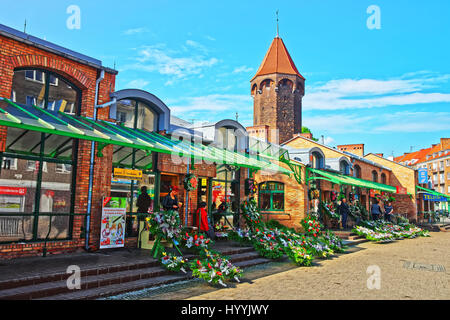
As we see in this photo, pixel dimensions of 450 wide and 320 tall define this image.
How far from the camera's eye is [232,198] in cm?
1316

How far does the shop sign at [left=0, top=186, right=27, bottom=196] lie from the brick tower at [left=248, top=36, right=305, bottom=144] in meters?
31.9

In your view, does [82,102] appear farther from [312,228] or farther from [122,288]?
[312,228]

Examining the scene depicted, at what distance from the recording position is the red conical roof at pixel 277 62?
133ft

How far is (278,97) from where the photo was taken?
3928 cm

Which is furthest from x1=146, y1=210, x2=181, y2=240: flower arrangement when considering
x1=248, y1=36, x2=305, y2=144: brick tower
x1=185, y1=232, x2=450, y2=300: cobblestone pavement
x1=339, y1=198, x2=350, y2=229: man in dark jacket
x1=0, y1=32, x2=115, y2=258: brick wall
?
x1=248, y1=36, x2=305, y2=144: brick tower

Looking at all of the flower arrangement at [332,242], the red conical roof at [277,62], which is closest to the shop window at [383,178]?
the red conical roof at [277,62]

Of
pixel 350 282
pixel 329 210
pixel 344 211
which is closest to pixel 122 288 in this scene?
pixel 350 282

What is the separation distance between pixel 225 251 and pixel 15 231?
482 centimetres

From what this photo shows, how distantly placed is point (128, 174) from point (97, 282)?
3.73 metres

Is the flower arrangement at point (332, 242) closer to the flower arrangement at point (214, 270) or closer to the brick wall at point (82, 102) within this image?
the flower arrangement at point (214, 270)

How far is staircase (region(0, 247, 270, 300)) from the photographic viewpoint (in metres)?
5.12

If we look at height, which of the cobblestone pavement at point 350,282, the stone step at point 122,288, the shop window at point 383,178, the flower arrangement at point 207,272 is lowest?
the cobblestone pavement at point 350,282

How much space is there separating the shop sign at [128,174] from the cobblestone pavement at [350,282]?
13.9ft

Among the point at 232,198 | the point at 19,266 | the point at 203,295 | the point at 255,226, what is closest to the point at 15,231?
the point at 19,266
